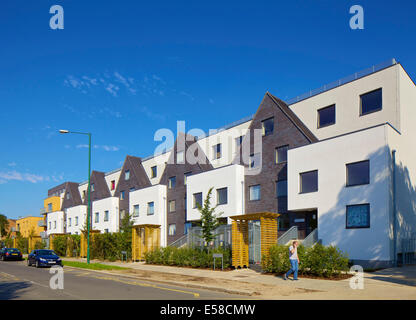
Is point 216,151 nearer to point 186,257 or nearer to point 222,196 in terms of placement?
point 222,196

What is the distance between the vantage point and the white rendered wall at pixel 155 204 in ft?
133

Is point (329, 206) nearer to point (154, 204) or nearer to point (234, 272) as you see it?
point (234, 272)

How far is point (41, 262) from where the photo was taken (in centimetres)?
2689

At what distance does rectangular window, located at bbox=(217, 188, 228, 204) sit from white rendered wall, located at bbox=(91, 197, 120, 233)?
67.8 ft

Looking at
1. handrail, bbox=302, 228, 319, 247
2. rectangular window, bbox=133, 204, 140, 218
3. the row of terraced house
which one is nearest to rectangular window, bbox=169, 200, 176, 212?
the row of terraced house

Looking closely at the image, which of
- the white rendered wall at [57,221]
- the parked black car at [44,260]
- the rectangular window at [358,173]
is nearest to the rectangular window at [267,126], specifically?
the rectangular window at [358,173]

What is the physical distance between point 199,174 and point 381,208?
17.5 m

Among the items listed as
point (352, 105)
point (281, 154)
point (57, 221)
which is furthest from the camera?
point (57, 221)

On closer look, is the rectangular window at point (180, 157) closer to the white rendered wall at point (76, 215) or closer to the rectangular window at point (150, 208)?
the rectangular window at point (150, 208)

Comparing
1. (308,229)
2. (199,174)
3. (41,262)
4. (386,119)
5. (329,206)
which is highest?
(386,119)

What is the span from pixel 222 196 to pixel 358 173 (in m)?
12.9

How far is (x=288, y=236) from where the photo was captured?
25031mm

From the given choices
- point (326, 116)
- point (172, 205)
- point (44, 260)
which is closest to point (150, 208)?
point (172, 205)
